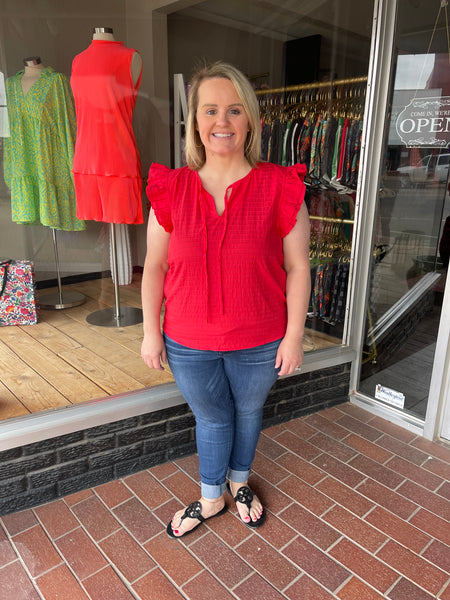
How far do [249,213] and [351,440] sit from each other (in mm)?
1507

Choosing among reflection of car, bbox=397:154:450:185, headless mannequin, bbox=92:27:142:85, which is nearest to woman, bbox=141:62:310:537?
reflection of car, bbox=397:154:450:185

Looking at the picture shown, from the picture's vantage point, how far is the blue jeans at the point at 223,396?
5.12ft

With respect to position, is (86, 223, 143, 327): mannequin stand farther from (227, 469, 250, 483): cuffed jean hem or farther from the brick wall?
(227, 469, 250, 483): cuffed jean hem

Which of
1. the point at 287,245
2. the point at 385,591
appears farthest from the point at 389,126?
the point at 385,591

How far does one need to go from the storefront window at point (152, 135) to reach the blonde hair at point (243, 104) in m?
1.19

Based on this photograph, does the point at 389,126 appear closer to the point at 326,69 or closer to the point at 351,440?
the point at 326,69

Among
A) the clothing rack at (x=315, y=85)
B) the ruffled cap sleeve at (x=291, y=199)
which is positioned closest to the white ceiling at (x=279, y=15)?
the clothing rack at (x=315, y=85)

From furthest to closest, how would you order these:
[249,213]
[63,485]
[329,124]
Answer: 1. [329,124]
2. [63,485]
3. [249,213]

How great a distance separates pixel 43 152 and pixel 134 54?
76 centimetres

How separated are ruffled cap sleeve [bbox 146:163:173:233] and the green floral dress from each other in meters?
1.23

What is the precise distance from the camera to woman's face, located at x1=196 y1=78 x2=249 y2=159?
4.53 ft

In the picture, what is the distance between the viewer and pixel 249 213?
4.66 feet

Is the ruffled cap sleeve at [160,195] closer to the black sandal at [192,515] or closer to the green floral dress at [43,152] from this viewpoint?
the black sandal at [192,515]

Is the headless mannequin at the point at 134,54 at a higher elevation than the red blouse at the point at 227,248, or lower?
higher
